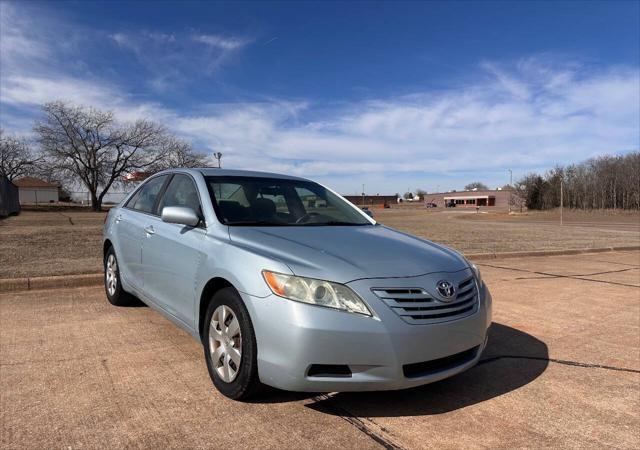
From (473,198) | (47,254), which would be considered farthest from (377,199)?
(47,254)

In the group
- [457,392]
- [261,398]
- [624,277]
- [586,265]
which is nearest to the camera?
[261,398]

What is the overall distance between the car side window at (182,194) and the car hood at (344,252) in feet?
2.43

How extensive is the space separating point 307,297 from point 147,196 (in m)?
2.97

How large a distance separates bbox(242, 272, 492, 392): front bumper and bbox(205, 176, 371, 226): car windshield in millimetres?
1110

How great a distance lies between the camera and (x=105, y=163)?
1886 inches

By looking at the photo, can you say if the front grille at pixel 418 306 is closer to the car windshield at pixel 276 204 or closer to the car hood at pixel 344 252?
the car hood at pixel 344 252

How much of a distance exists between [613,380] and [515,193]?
2944 inches

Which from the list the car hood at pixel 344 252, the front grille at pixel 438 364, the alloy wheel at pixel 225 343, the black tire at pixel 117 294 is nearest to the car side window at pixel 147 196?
the black tire at pixel 117 294

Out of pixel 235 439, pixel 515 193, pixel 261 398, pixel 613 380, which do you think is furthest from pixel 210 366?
pixel 515 193

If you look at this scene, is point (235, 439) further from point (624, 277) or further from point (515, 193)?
point (515, 193)

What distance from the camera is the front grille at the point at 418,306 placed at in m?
2.74

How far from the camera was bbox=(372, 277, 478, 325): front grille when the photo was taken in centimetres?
274

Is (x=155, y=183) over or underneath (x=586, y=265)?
over

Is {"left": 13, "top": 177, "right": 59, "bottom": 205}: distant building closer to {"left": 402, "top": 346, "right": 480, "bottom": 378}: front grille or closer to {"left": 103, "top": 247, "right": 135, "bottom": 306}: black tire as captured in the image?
{"left": 103, "top": 247, "right": 135, "bottom": 306}: black tire
